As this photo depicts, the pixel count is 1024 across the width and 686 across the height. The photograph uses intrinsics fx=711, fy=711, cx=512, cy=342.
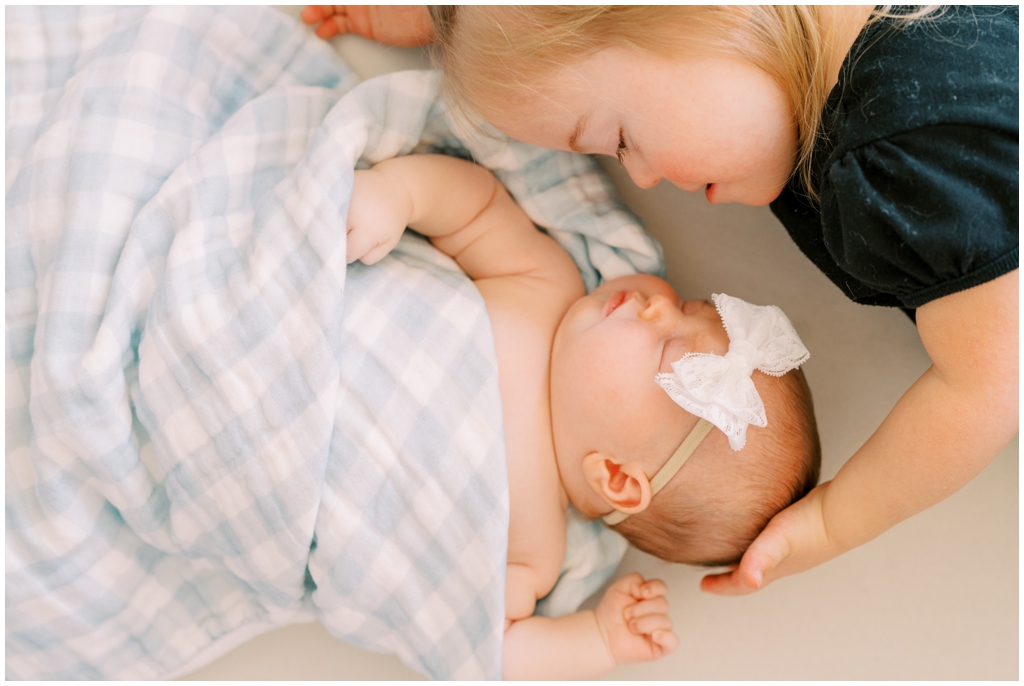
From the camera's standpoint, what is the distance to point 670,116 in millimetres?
743

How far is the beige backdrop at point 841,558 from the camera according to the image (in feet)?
3.57

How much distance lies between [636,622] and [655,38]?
2.64 feet

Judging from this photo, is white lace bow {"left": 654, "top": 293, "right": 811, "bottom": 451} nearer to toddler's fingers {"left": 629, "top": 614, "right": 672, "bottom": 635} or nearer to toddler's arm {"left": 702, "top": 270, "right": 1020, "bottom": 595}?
toddler's arm {"left": 702, "top": 270, "right": 1020, "bottom": 595}

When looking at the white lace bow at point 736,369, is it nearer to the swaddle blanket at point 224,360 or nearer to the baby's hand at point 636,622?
the swaddle blanket at point 224,360

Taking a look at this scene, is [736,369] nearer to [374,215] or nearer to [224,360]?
[374,215]

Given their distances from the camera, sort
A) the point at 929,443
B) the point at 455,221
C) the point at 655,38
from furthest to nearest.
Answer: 1. the point at 455,221
2. the point at 929,443
3. the point at 655,38

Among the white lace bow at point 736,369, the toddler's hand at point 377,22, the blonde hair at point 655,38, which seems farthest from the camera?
the toddler's hand at point 377,22

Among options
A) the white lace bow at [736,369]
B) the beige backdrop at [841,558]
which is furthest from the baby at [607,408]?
the beige backdrop at [841,558]

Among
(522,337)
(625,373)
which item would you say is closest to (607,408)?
(625,373)

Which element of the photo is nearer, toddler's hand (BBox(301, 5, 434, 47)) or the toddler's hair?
the toddler's hair

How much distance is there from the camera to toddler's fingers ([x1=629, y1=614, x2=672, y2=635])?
1.05 meters

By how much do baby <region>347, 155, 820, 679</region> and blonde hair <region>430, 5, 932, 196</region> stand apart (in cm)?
24

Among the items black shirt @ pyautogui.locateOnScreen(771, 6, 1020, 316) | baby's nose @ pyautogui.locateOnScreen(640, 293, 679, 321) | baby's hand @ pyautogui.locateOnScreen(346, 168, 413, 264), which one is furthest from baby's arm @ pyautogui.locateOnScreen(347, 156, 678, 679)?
black shirt @ pyautogui.locateOnScreen(771, 6, 1020, 316)

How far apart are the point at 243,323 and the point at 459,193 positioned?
13.7 inches
